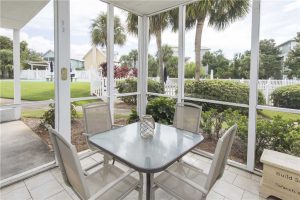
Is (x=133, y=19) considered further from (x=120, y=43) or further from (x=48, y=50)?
(x=48, y=50)

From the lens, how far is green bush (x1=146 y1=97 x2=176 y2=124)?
12.6ft

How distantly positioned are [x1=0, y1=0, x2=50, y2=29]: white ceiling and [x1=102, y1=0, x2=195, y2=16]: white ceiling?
4.04 feet

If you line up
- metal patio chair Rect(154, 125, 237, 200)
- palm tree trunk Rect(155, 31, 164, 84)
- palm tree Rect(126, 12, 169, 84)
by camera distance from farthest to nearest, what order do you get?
palm tree trunk Rect(155, 31, 164, 84) < palm tree Rect(126, 12, 169, 84) < metal patio chair Rect(154, 125, 237, 200)

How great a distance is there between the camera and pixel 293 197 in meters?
2.08

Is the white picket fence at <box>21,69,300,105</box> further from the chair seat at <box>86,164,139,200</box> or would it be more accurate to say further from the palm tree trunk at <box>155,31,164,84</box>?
the chair seat at <box>86,164,139,200</box>

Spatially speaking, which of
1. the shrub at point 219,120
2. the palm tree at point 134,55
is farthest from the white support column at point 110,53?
the shrub at point 219,120

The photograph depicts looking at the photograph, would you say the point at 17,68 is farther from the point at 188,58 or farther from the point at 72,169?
the point at 188,58

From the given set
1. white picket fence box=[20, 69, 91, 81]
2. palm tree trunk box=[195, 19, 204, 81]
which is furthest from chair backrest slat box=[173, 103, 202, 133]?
white picket fence box=[20, 69, 91, 81]

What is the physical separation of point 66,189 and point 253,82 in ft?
9.50

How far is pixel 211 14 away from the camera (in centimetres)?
334

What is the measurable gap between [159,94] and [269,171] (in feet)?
8.29

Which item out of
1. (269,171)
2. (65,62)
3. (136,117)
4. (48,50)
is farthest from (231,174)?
(48,50)

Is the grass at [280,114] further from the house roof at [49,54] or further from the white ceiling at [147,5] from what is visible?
the house roof at [49,54]

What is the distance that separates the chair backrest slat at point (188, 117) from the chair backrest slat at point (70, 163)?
153 cm
